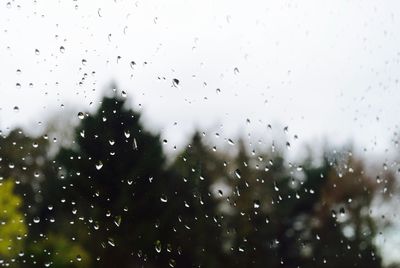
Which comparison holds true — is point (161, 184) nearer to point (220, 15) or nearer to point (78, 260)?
point (78, 260)

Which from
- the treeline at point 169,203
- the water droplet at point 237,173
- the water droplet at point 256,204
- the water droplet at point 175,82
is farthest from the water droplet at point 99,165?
the water droplet at point 256,204

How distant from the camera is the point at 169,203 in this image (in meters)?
A: 2.12

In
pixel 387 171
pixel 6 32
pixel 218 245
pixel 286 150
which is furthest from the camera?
pixel 387 171

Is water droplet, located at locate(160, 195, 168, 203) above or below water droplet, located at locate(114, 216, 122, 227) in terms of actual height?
above

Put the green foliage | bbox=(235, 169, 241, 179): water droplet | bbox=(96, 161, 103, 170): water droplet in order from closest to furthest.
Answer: the green foliage < bbox=(96, 161, 103, 170): water droplet < bbox=(235, 169, 241, 179): water droplet

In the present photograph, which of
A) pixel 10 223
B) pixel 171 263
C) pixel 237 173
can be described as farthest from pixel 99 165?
pixel 237 173

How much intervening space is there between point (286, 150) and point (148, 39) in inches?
30.3

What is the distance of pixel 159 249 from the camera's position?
2109mm

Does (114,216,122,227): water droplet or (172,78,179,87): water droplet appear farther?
(172,78,179,87): water droplet

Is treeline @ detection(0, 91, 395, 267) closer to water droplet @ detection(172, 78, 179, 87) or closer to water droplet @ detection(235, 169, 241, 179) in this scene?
water droplet @ detection(235, 169, 241, 179)

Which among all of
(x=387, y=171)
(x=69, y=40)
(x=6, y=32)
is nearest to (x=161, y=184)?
(x=69, y=40)

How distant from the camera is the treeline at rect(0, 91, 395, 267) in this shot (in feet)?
5.64

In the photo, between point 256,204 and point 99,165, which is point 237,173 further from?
point 99,165

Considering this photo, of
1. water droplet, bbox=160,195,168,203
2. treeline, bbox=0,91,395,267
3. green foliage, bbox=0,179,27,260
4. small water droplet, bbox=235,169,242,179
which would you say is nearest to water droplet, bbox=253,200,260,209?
treeline, bbox=0,91,395,267
